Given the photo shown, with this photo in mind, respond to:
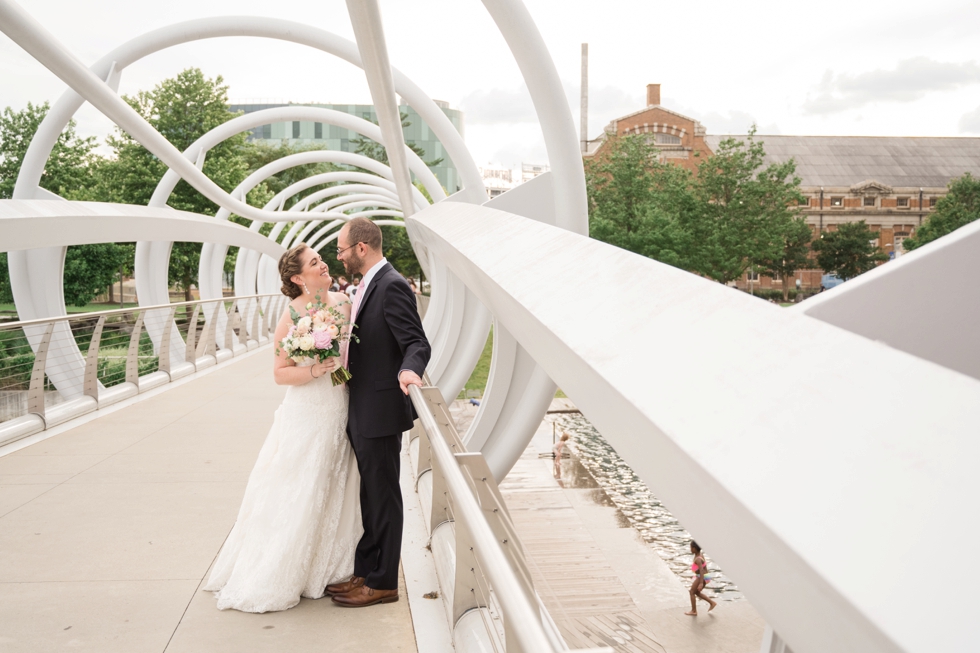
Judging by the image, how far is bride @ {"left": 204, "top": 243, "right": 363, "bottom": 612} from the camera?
3.67 metres

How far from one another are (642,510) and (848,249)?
5280 cm

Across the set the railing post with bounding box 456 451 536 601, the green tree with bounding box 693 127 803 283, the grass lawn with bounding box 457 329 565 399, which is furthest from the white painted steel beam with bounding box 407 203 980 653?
the green tree with bounding box 693 127 803 283

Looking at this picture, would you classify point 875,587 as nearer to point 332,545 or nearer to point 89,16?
point 332,545

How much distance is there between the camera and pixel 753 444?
970 mm

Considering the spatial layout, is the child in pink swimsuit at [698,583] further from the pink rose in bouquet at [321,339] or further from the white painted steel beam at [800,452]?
the white painted steel beam at [800,452]

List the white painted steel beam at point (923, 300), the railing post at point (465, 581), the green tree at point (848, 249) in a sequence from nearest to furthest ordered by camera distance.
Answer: the white painted steel beam at point (923, 300) < the railing post at point (465, 581) < the green tree at point (848, 249)

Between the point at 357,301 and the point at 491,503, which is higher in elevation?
the point at 357,301

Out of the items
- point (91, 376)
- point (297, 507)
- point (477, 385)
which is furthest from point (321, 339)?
point (477, 385)

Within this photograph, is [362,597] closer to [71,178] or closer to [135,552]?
[135,552]

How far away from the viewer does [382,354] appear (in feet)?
12.8

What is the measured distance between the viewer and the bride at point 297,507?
3.67 m

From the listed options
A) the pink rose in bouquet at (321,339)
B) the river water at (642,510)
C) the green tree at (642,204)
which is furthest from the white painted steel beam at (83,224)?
the green tree at (642,204)

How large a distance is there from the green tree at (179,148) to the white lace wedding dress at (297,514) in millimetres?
35001

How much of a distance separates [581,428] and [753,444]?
75.9ft
